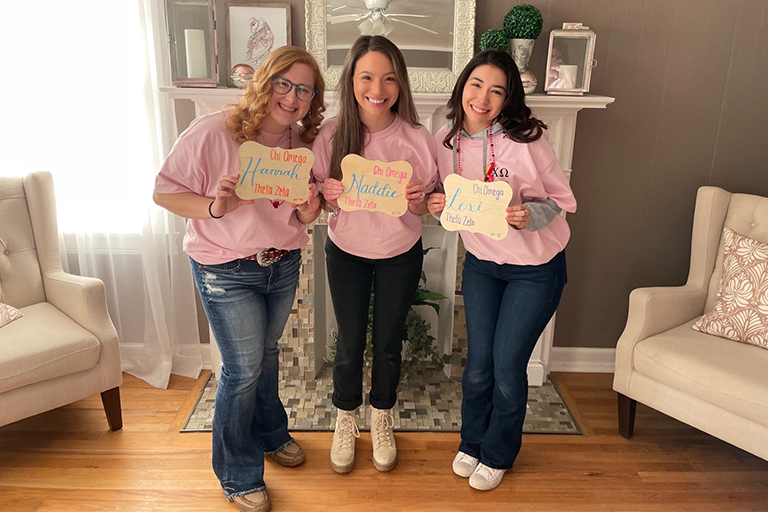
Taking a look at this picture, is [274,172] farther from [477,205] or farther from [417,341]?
[417,341]

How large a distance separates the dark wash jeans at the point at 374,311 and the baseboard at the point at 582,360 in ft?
3.60

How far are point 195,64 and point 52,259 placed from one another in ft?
3.19

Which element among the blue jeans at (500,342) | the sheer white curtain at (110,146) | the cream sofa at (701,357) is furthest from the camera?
the sheer white curtain at (110,146)

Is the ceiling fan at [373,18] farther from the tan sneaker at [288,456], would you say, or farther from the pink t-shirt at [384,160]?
the tan sneaker at [288,456]

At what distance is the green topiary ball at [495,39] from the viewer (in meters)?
2.15

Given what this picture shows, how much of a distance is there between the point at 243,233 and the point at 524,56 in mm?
1343

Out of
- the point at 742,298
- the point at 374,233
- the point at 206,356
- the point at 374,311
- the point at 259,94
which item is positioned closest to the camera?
the point at 259,94

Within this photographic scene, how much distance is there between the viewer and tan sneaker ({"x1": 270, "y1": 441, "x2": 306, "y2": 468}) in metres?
1.94

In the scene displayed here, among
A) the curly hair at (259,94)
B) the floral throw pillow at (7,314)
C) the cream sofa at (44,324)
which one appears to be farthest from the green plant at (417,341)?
the floral throw pillow at (7,314)

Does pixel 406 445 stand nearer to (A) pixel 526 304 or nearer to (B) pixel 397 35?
(A) pixel 526 304

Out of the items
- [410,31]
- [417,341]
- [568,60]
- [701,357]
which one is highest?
[410,31]

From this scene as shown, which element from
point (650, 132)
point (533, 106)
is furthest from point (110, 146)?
point (650, 132)

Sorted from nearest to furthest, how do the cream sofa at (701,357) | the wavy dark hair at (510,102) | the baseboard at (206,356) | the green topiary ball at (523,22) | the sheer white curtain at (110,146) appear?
the wavy dark hair at (510,102) < the cream sofa at (701,357) < the green topiary ball at (523,22) < the sheer white curtain at (110,146) < the baseboard at (206,356)

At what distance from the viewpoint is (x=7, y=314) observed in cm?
200
